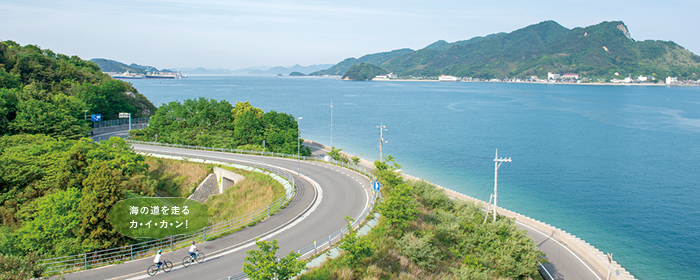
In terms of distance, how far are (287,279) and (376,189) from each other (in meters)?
13.6

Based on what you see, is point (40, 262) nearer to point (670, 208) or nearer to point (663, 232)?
point (663, 232)

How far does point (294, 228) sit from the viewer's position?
23047 mm

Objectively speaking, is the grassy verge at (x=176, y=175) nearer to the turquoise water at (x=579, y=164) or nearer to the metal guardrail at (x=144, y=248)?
the metal guardrail at (x=144, y=248)

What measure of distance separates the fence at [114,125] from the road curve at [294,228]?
37.2m

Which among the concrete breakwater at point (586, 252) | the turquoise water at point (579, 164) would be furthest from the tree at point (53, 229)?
the turquoise water at point (579, 164)

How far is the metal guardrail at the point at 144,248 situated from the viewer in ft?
55.9

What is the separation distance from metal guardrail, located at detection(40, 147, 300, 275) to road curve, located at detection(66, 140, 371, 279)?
471 millimetres

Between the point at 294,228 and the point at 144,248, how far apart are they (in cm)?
809

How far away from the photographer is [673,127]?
89938mm

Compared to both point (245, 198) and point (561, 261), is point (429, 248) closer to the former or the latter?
point (561, 261)

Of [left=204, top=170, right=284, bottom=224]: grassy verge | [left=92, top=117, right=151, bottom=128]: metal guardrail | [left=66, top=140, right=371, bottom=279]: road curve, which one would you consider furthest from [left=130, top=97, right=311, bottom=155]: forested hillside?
[left=204, top=170, right=284, bottom=224]: grassy verge

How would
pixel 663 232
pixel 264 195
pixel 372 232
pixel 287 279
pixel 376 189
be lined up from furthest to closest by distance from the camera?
pixel 663 232 < pixel 264 195 < pixel 376 189 < pixel 372 232 < pixel 287 279

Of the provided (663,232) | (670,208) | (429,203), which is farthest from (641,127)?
(429,203)

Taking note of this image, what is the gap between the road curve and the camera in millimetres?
17172
